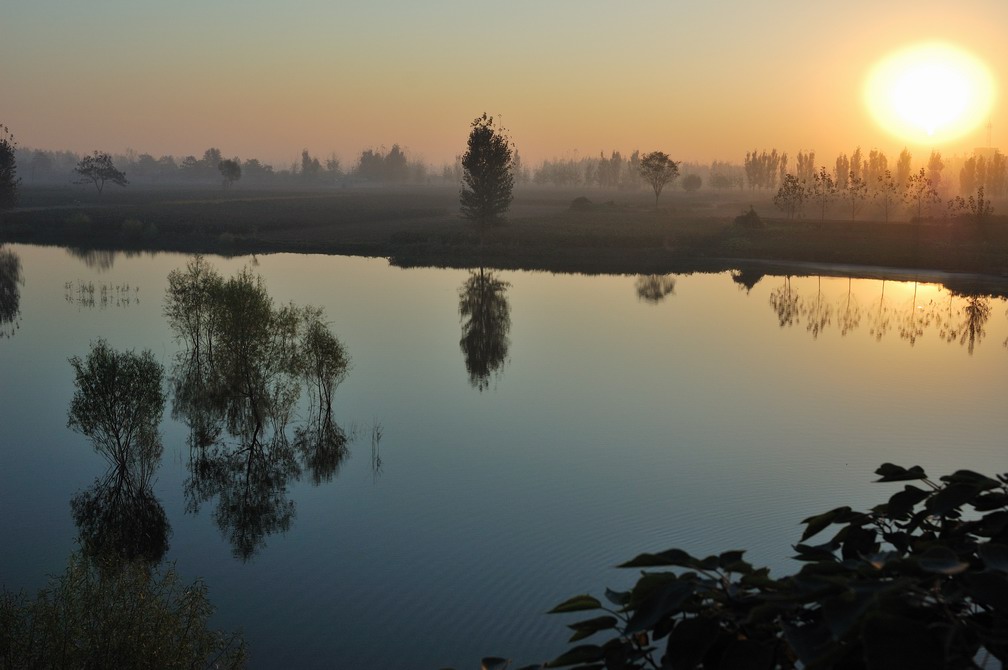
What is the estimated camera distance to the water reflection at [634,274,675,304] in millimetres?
60078

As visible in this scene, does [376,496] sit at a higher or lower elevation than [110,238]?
lower

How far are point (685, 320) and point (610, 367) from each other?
1348 centimetres

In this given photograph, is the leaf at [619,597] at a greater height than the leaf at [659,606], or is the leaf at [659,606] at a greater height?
the leaf at [659,606]

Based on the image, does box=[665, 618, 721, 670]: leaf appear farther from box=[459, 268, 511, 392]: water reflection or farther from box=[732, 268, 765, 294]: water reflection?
box=[732, 268, 765, 294]: water reflection

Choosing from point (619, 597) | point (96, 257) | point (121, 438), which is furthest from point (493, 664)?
point (96, 257)

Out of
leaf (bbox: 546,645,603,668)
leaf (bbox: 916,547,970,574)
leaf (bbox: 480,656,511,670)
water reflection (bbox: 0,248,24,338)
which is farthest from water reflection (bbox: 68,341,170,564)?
water reflection (bbox: 0,248,24,338)

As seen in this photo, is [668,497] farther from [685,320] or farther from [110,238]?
[110,238]

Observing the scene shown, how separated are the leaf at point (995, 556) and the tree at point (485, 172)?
86.7 m

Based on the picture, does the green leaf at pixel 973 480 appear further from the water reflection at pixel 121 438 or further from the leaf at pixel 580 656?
the water reflection at pixel 121 438

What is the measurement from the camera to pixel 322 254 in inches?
3258

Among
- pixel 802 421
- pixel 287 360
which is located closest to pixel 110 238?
pixel 287 360

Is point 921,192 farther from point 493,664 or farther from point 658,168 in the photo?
point 493,664

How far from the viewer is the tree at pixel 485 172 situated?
89.7 metres

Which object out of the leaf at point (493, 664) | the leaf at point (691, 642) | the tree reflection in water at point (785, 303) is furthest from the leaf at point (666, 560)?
the tree reflection in water at point (785, 303)
